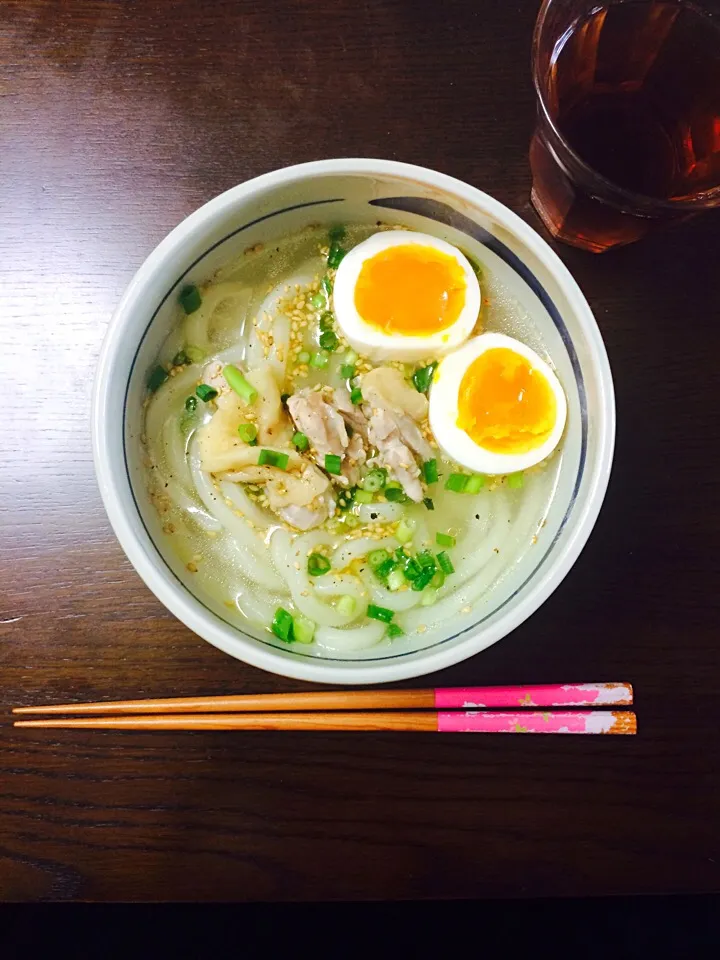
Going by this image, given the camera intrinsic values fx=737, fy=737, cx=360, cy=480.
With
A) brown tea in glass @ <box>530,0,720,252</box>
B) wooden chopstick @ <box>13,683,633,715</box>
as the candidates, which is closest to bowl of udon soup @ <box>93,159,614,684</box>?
wooden chopstick @ <box>13,683,633,715</box>

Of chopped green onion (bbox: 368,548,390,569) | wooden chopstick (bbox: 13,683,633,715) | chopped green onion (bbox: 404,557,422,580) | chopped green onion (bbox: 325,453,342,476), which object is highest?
chopped green onion (bbox: 325,453,342,476)

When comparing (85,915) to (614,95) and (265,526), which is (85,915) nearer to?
(265,526)

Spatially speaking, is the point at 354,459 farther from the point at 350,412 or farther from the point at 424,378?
the point at 424,378

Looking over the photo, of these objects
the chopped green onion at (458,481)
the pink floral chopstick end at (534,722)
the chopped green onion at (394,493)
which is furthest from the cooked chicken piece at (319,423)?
Answer: the pink floral chopstick end at (534,722)

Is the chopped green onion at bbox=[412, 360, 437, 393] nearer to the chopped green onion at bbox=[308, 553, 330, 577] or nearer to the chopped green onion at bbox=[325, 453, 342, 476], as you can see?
the chopped green onion at bbox=[325, 453, 342, 476]

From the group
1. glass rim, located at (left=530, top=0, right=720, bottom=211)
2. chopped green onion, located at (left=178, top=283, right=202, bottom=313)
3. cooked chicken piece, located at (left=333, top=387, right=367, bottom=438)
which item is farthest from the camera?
cooked chicken piece, located at (left=333, top=387, right=367, bottom=438)

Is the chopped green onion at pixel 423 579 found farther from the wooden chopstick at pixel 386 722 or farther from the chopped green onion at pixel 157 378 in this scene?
the chopped green onion at pixel 157 378
